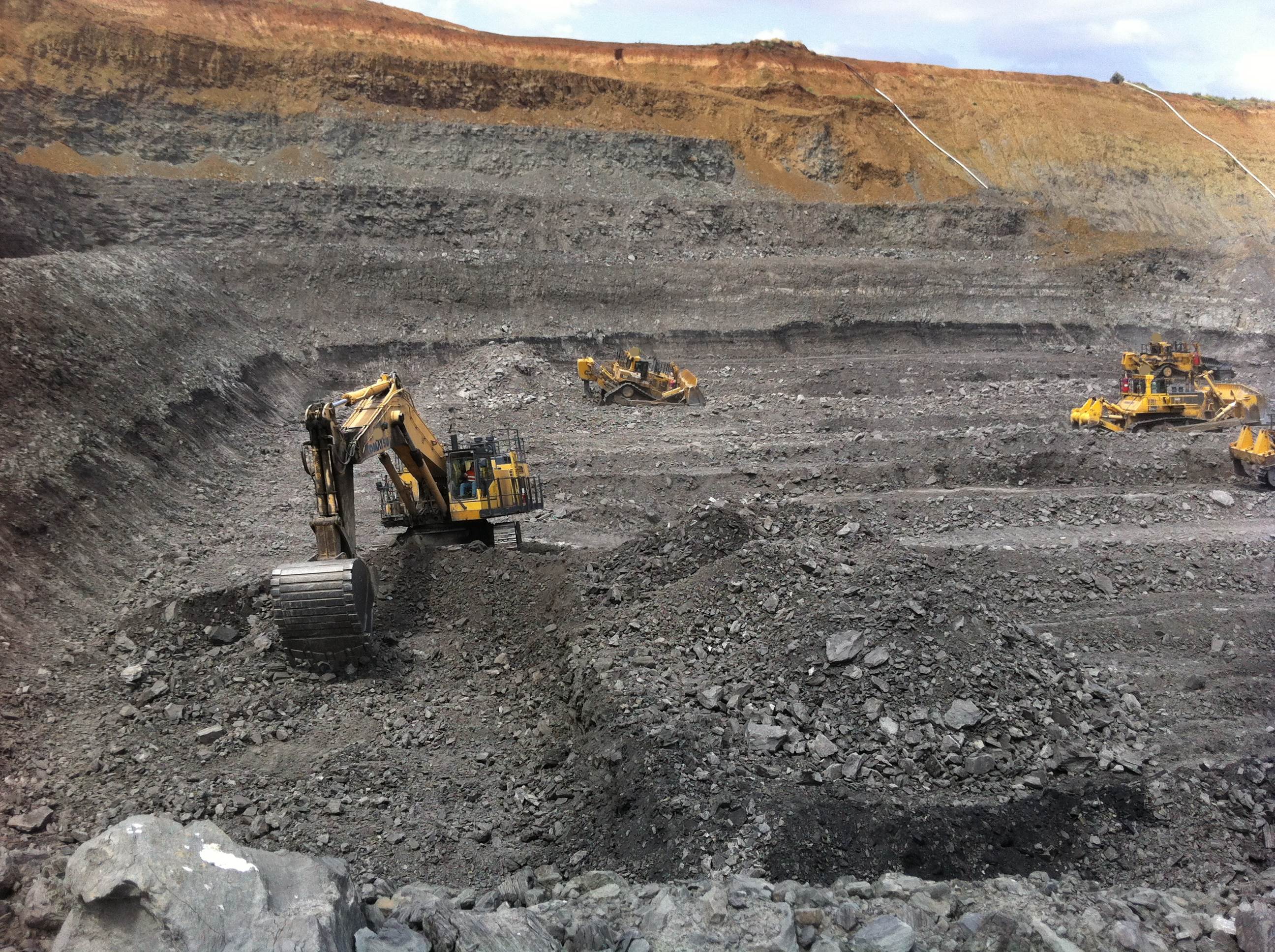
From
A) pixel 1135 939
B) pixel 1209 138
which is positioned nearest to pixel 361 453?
pixel 1135 939

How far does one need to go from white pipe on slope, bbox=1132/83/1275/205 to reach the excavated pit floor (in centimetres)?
3460

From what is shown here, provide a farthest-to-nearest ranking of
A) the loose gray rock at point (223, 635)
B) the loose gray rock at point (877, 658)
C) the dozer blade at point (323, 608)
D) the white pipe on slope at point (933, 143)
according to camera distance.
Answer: the white pipe on slope at point (933, 143), the loose gray rock at point (223, 635), the dozer blade at point (323, 608), the loose gray rock at point (877, 658)

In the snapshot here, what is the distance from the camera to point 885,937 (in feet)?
17.3

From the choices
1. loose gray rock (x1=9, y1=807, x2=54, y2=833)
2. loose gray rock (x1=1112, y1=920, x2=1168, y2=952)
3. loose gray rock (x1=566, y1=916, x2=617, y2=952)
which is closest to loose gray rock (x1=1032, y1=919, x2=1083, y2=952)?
loose gray rock (x1=1112, y1=920, x2=1168, y2=952)

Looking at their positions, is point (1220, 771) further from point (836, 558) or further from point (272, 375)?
point (272, 375)

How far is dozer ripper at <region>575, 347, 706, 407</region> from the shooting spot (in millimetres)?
23062

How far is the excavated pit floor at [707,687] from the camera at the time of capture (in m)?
7.14

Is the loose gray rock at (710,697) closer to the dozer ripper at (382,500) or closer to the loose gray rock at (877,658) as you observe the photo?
the loose gray rock at (877,658)

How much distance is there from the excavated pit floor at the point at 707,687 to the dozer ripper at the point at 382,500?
51 cm

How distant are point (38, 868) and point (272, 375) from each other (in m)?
18.1

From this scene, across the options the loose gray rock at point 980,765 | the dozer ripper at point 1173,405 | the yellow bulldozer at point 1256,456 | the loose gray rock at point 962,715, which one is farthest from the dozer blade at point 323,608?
the dozer ripper at point 1173,405

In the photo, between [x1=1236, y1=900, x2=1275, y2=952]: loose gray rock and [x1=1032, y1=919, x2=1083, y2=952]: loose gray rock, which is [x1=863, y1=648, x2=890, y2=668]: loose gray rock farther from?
[x1=1236, y1=900, x2=1275, y2=952]: loose gray rock

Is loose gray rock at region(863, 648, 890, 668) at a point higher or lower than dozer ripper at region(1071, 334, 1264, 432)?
lower

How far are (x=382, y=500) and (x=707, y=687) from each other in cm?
590
